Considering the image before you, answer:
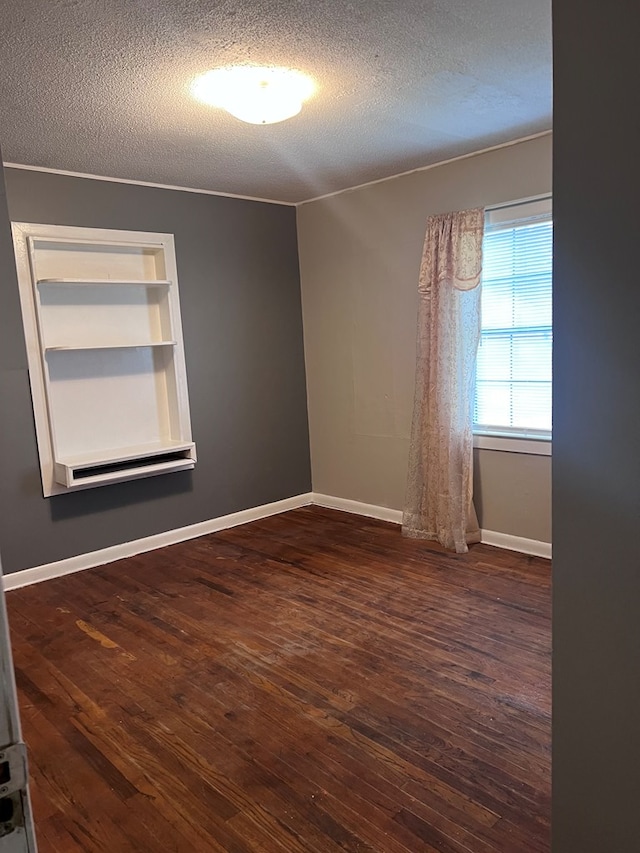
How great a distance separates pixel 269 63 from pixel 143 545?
3.14 meters

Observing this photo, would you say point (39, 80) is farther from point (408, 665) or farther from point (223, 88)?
point (408, 665)

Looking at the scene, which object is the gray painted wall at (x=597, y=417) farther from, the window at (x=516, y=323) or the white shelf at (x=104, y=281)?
the white shelf at (x=104, y=281)

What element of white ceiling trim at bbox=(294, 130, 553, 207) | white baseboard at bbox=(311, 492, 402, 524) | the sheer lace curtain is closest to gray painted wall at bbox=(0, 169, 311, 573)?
white baseboard at bbox=(311, 492, 402, 524)

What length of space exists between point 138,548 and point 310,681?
213cm

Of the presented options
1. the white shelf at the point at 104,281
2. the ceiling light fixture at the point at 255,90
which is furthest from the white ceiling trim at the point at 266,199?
the ceiling light fixture at the point at 255,90

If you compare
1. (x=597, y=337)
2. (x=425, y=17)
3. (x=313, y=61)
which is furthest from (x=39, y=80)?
(x=597, y=337)

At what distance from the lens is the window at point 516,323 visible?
149 inches

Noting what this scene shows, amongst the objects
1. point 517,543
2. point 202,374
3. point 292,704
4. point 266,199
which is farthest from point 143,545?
point 266,199

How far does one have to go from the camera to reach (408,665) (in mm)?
2738

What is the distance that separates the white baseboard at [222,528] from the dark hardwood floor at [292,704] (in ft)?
0.37

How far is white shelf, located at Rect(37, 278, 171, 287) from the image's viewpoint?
12.3ft

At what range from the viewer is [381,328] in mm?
4684

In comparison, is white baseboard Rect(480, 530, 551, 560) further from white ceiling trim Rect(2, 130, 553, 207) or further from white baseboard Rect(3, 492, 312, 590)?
white ceiling trim Rect(2, 130, 553, 207)

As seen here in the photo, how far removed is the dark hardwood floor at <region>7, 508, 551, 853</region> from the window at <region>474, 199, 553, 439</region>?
3.09ft
